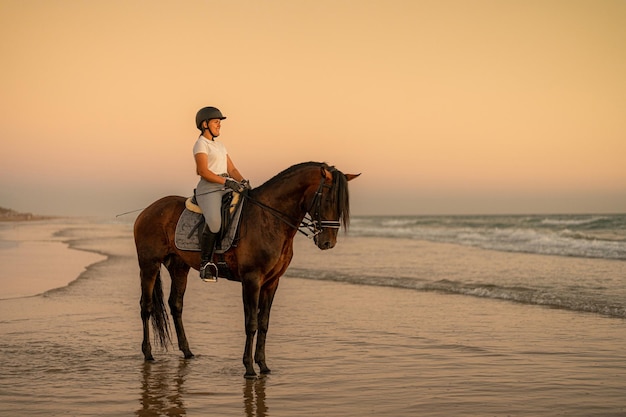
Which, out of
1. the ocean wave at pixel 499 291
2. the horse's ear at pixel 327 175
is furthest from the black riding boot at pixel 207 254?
the ocean wave at pixel 499 291

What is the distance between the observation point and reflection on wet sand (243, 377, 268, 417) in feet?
17.0

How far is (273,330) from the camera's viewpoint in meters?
8.78

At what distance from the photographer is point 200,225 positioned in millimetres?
6848

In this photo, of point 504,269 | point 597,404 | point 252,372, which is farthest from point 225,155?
point 504,269

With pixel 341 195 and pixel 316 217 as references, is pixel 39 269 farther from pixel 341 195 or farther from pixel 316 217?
pixel 341 195

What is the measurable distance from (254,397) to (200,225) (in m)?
1.94

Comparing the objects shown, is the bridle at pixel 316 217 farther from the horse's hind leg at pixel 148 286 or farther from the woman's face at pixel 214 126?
the horse's hind leg at pixel 148 286

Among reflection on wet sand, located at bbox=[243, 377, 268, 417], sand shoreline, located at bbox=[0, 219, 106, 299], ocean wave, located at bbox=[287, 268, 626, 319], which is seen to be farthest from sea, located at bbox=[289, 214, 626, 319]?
reflection on wet sand, located at bbox=[243, 377, 268, 417]

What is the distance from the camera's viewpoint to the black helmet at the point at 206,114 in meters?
6.87

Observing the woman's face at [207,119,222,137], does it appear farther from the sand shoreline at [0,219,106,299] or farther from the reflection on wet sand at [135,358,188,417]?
the sand shoreline at [0,219,106,299]

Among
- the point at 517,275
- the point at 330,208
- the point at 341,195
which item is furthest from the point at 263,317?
the point at 517,275

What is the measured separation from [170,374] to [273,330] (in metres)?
2.45

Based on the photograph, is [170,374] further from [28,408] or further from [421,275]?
[421,275]

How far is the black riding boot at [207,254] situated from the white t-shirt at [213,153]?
1.98 ft
